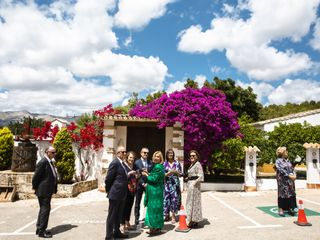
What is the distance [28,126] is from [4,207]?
149 inches

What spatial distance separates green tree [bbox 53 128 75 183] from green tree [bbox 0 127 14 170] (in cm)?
327

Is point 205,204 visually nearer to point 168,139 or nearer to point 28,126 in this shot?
point 168,139

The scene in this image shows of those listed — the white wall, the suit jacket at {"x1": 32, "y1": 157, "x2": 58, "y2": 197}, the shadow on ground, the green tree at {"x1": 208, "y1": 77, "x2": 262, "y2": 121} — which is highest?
the green tree at {"x1": 208, "y1": 77, "x2": 262, "y2": 121}

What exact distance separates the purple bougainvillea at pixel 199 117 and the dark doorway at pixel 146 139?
875mm

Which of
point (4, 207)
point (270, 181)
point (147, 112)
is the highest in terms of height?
point (147, 112)

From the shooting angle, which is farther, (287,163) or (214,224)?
(287,163)

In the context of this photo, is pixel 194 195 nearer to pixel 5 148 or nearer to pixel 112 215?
pixel 112 215

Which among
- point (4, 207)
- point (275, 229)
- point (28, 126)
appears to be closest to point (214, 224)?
point (275, 229)

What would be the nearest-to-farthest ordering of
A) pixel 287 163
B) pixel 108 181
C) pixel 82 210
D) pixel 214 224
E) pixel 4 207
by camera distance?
pixel 108 181
pixel 214 224
pixel 287 163
pixel 82 210
pixel 4 207

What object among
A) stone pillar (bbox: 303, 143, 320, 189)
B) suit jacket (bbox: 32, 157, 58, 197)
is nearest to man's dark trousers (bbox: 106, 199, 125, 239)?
suit jacket (bbox: 32, 157, 58, 197)

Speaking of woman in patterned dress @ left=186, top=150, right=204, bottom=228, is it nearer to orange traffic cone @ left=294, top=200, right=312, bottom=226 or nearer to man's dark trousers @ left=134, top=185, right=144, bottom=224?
man's dark trousers @ left=134, top=185, right=144, bottom=224

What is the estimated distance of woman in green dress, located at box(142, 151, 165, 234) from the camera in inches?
225

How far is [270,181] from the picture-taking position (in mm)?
11617

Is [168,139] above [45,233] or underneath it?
above
